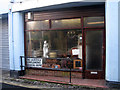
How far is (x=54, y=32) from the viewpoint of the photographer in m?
6.90

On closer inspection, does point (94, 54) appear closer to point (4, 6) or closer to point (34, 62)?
point (34, 62)

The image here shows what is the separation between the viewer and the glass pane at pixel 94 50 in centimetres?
614

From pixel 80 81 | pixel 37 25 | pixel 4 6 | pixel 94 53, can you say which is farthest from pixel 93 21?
pixel 4 6

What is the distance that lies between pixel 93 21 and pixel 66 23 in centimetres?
143

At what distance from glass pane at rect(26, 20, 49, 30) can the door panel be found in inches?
92.6

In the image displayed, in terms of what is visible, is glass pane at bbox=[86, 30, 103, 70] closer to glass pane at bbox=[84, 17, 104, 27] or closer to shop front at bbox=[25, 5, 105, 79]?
shop front at bbox=[25, 5, 105, 79]

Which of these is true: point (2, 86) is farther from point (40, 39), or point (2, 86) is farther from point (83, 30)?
point (83, 30)

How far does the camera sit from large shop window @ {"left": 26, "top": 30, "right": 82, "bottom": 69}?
6.59m

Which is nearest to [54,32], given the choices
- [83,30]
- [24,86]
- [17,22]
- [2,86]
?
[83,30]

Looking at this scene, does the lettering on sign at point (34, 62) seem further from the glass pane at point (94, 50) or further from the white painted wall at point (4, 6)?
the white painted wall at point (4, 6)

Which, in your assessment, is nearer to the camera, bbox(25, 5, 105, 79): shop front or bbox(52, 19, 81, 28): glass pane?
bbox(25, 5, 105, 79): shop front

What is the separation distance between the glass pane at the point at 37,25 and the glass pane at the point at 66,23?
1.63 ft


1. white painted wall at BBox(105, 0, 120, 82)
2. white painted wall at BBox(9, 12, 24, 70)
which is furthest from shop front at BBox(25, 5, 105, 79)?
white painted wall at BBox(105, 0, 120, 82)

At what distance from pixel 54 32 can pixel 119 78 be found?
156 inches
